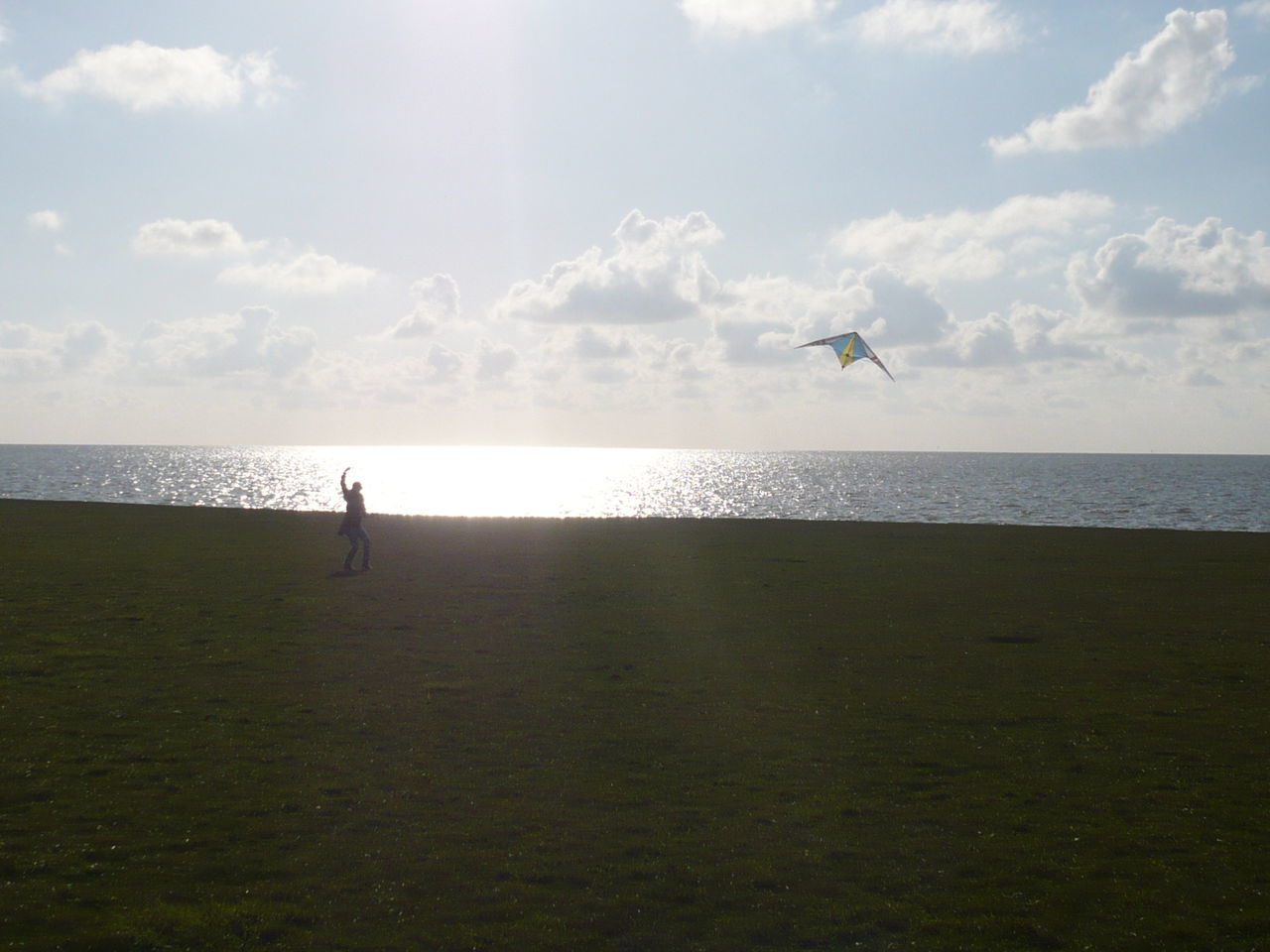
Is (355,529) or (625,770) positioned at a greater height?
(355,529)

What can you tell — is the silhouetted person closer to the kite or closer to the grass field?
the grass field

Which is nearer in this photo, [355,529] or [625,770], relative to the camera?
[625,770]

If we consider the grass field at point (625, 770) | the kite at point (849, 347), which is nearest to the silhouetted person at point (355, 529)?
the grass field at point (625, 770)

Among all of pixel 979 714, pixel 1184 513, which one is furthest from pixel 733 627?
pixel 1184 513

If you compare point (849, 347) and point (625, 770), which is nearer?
point (625, 770)

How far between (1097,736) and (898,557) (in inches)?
765

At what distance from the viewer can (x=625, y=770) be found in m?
10.6

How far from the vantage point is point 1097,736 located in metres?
12.0

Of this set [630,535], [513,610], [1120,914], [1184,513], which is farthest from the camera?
[1184,513]

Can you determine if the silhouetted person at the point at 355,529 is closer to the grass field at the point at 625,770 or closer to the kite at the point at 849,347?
the grass field at the point at 625,770

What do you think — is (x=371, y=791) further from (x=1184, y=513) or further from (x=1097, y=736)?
(x=1184, y=513)

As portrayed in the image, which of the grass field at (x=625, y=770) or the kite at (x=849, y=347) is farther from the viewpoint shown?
the kite at (x=849, y=347)

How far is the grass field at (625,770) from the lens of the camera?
7.29 metres

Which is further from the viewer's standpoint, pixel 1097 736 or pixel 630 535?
pixel 630 535
